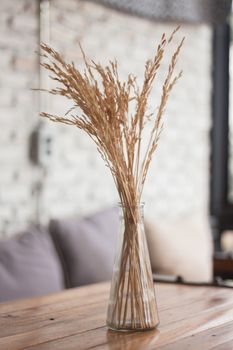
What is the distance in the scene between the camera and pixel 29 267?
281 cm

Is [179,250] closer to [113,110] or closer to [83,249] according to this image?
[83,249]

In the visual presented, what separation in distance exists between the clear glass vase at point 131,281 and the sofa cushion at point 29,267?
1.13 meters

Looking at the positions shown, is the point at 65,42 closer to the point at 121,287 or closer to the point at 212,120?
the point at 212,120

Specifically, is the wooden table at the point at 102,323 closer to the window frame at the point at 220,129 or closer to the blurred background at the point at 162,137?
the blurred background at the point at 162,137

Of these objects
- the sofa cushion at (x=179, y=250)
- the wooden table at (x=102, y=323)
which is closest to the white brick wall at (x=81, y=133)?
the sofa cushion at (x=179, y=250)

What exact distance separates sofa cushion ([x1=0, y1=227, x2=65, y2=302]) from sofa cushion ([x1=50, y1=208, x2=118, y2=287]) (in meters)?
0.07

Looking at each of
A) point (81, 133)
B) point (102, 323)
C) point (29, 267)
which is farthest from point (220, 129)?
point (102, 323)

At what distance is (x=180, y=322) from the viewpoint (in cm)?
176

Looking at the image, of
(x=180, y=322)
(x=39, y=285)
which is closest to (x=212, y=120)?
(x=39, y=285)

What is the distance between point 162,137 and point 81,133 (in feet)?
2.59

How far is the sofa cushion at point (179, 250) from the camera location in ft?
11.8

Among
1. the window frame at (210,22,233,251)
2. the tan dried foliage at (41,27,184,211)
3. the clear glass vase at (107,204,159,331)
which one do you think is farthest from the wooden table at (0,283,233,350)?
the window frame at (210,22,233,251)

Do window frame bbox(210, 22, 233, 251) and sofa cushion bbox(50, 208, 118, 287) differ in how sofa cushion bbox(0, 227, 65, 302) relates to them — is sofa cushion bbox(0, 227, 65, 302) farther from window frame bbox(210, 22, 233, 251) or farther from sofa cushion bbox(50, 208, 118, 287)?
window frame bbox(210, 22, 233, 251)

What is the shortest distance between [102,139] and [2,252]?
1.36m
